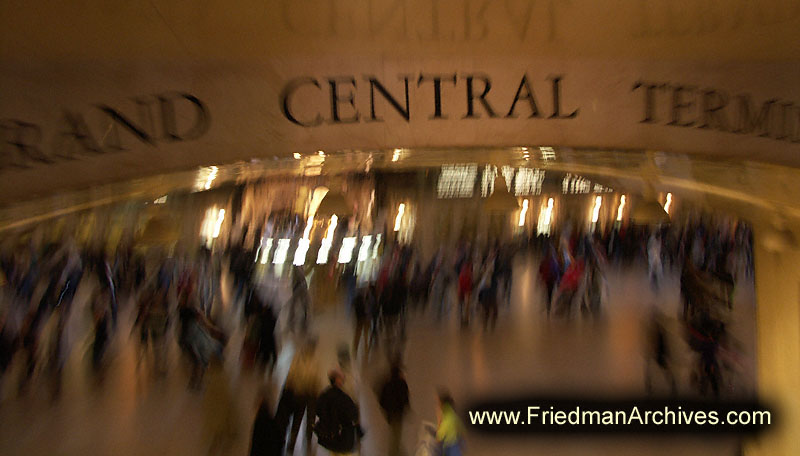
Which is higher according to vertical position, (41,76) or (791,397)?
(41,76)

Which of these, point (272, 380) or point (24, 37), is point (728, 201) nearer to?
point (272, 380)

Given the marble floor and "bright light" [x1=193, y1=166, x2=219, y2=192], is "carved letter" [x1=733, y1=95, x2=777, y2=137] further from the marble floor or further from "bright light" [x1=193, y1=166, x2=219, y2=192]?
the marble floor

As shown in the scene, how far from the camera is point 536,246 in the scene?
53.7ft

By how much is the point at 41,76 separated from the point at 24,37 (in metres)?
0.17

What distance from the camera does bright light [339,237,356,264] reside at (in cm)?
1479

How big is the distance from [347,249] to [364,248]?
819mm

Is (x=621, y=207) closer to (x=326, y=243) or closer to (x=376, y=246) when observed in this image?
(x=376, y=246)

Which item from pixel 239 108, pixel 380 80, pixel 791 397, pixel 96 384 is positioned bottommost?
pixel 96 384

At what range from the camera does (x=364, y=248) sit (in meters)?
15.9

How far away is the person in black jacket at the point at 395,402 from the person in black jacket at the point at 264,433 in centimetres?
87

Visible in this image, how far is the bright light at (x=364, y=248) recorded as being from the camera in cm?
1533

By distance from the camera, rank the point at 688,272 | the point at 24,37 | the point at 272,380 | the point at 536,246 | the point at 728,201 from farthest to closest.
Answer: the point at 536,246, the point at 688,272, the point at 272,380, the point at 728,201, the point at 24,37

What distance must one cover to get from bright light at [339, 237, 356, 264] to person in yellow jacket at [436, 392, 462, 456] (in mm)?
9975

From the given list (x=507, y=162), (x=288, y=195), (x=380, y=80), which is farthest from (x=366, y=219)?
(x=380, y=80)
